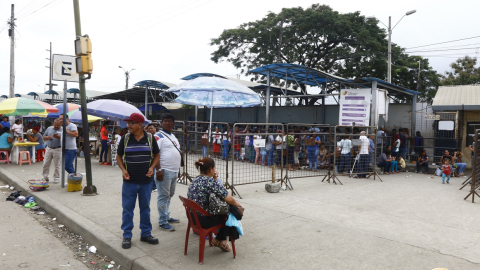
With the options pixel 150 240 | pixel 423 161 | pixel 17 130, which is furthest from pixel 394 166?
pixel 17 130

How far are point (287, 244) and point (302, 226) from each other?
3.07ft

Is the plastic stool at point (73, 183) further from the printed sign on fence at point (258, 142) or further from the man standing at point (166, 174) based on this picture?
the printed sign on fence at point (258, 142)

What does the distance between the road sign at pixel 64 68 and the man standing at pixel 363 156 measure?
28.7ft

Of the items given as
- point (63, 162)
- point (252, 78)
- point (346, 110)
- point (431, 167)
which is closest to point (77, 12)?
point (63, 162)

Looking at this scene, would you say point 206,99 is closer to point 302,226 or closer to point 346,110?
point 346,110

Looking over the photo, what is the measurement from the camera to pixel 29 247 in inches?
195

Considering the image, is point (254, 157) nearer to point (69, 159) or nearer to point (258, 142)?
point (258, 142)

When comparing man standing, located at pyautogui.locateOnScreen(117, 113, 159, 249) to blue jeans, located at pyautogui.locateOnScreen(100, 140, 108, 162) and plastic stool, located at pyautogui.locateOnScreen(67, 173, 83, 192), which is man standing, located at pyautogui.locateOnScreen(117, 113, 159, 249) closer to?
plastic stool, located at pyautogui.locateOnScreen(67, 173, 83, 192)

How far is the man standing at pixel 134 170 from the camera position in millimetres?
4531

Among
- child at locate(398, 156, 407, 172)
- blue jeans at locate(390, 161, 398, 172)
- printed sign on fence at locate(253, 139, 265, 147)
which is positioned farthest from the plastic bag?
child at locate(398, 156, 407, 172)

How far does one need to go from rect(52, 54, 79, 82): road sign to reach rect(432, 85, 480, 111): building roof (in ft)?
45.5

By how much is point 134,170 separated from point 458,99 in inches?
585

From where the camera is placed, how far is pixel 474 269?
4098mm

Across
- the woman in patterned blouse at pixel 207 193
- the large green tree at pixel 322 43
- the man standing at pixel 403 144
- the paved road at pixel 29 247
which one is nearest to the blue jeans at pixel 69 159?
the paved road at pixel 29 247
